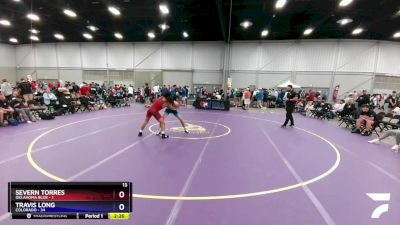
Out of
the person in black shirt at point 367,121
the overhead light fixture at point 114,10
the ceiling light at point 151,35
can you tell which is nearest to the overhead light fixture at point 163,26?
the ceiling light at point 151,35

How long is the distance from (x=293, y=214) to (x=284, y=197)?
0.55 m

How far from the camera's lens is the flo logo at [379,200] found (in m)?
3.50

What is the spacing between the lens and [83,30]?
73.0 feet

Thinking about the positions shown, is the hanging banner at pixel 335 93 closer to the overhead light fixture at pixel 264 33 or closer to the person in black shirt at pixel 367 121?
the overhead light fixture at pixel 264 33

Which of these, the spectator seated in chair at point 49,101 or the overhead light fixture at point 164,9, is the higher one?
the overhead light fixture at point 164,9

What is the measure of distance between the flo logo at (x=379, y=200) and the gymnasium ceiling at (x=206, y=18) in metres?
12.1

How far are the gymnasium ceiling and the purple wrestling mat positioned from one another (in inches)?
375

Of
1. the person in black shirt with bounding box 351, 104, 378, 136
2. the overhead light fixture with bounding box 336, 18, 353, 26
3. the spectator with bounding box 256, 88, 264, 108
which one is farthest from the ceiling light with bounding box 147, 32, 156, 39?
the person in black shirt with bounding box 351, 104, 378, 136

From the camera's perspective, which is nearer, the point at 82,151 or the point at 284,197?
the point at 284,197

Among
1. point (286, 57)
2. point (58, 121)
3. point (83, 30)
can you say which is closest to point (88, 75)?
point (83, 30)

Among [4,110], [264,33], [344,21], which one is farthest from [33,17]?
[344,21]

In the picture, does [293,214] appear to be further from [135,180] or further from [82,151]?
[82,151]
